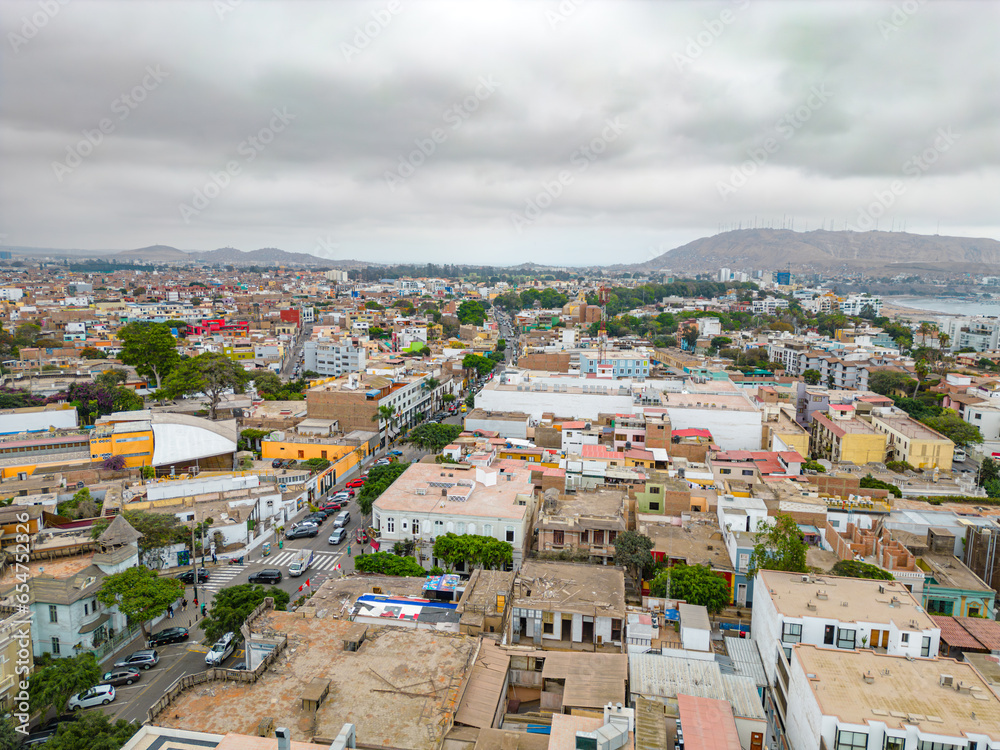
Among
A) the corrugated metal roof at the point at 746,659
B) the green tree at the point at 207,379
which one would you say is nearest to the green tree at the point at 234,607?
the corrugated metal roof at the point at 746,659

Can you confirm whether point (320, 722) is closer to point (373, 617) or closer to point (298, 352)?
point (373, 617)

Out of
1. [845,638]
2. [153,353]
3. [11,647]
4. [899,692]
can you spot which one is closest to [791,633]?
[845,638]

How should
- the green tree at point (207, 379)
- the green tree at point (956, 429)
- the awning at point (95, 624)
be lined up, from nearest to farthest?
the awning at point (95, 624) → the green tree at point (956, 429) → the green tree at point (207, 379)

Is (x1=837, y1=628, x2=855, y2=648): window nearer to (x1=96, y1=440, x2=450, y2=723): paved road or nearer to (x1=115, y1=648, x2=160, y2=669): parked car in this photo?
(x1=96, y1=440, x2=450, y2=723): paved road

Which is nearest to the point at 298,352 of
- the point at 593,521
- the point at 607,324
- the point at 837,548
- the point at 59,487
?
the point at 607,324

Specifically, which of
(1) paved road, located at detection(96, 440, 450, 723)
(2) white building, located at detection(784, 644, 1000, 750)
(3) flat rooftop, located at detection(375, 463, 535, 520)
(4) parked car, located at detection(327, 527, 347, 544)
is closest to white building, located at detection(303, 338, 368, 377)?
(1) paved road, located at detection(96, 440, 450, 723)

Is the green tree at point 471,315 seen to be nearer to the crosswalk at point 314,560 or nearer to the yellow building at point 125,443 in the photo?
the yellow building at point 125,443
